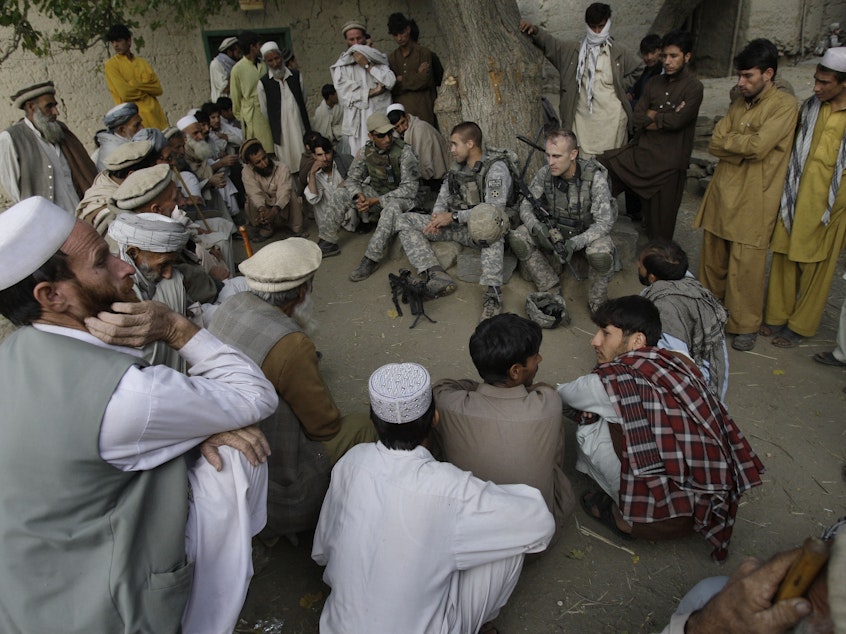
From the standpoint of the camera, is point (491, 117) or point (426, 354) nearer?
point (426, 354)

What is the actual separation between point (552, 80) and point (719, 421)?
7.33 metres

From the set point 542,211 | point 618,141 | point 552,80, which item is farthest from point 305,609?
point 552,80

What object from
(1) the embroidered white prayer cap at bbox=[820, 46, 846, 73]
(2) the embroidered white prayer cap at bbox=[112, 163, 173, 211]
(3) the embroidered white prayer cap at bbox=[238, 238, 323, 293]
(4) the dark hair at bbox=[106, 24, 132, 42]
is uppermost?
(4) the dark hair at bbox=[106, 24, 132, 42]

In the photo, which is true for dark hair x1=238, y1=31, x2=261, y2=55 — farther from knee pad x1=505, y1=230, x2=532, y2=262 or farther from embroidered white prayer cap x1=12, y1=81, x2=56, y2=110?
knee pad x1=505, y1=230, x2=532, y2=262

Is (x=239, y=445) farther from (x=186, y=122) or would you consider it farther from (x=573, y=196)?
(x=186, y=122)

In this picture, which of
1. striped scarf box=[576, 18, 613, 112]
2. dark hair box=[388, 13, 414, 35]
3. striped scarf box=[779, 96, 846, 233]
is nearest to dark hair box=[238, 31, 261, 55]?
dark hair box=[388, 13, 414, 35]

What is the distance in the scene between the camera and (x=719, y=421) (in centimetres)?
256

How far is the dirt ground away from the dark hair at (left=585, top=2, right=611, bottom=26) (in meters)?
2.50

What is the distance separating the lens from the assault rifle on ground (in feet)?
16.2

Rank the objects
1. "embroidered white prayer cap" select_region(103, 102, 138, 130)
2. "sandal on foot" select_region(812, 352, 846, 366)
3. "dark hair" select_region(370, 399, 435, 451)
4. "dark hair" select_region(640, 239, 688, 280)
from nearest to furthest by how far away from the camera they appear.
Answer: "dark hair" select_region(370, 399, 435, 451)
"dark hair" select_region(640, 239, 688, 280)
"sandal on foot" select_region(812, 352, 846, 366)
"embroidered white prayer cap" select_region(103, 102, 138, 130)

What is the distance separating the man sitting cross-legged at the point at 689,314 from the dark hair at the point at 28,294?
2.79 metres

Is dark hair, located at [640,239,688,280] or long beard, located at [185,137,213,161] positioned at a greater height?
long beard, located at [185,137,213,161]

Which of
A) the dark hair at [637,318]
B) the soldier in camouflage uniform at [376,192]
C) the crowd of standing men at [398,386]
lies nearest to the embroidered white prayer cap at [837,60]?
the crowd of standing men at [398,386]

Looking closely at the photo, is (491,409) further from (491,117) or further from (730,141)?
(491,117)
